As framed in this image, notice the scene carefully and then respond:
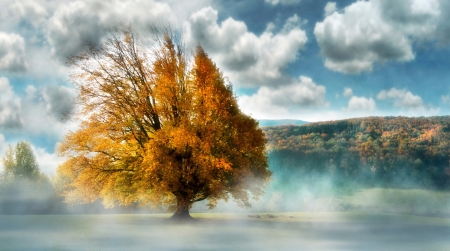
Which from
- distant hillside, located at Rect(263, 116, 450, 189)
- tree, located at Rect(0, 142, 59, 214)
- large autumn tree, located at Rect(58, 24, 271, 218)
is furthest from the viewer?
distant hillside, located at Rect(263, 116, 450, 189)

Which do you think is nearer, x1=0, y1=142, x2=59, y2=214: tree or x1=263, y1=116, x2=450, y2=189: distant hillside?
x1=0, y1=142, x2=59, y2=214: tree

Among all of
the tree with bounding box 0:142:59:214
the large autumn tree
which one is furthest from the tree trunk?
the tree with bounding box 0:142:59:214

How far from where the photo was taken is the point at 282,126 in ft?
240

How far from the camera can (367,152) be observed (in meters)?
65.1

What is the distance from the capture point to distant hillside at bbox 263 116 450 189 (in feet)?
193

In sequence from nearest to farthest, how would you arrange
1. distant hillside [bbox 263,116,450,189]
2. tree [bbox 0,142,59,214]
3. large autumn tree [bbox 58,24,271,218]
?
large autumn tree [bbox 58,24,271,218], tree [bbox 0,142,59,214], distant hillside [bbox 263,116,450,189]

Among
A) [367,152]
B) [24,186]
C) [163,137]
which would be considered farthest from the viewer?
[367,152]

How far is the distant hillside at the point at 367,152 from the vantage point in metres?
58.7

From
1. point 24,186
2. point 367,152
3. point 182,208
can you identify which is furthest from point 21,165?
point 367,152

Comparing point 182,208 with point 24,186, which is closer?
point 182,208

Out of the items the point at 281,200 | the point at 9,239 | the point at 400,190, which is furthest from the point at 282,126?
the point at 9,239

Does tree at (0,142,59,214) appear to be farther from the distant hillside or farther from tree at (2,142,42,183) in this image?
the distant hillside

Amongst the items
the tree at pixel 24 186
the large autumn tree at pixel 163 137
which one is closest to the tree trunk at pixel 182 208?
the large autumn tree at pixel 163 137

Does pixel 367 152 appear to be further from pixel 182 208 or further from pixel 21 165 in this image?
pixel 21 165
